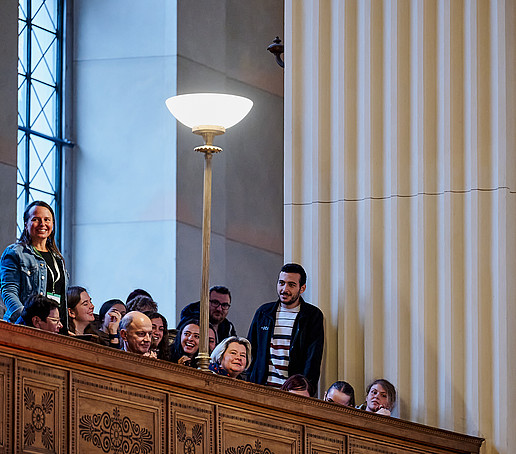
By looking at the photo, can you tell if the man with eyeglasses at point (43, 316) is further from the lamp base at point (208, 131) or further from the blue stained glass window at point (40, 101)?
the blue stained glass window at point (40, 101)

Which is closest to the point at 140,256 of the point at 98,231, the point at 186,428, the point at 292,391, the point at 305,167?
the point at 98,231

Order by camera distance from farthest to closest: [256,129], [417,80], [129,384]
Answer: [256,129] < [417,80] < [129,384]

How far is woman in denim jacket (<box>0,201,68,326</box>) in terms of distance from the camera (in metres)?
9.14

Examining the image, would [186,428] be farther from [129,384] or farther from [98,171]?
[98,171]

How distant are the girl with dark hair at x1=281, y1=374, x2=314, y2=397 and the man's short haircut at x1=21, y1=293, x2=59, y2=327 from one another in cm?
216

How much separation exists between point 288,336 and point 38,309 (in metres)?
2.90

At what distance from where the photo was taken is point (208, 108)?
9195 mm

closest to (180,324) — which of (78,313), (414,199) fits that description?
(78,313)

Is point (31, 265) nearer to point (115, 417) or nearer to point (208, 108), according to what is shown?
point (208, 108)

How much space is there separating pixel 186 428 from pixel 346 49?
4273 millimetres

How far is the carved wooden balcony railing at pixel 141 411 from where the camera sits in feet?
24.6

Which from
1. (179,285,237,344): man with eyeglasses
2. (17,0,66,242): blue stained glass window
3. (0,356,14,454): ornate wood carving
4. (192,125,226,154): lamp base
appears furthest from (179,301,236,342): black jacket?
(17,0,66,242): blue stained glass window

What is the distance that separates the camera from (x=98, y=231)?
53.1ft

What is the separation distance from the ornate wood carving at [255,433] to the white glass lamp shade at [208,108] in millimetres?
1804
